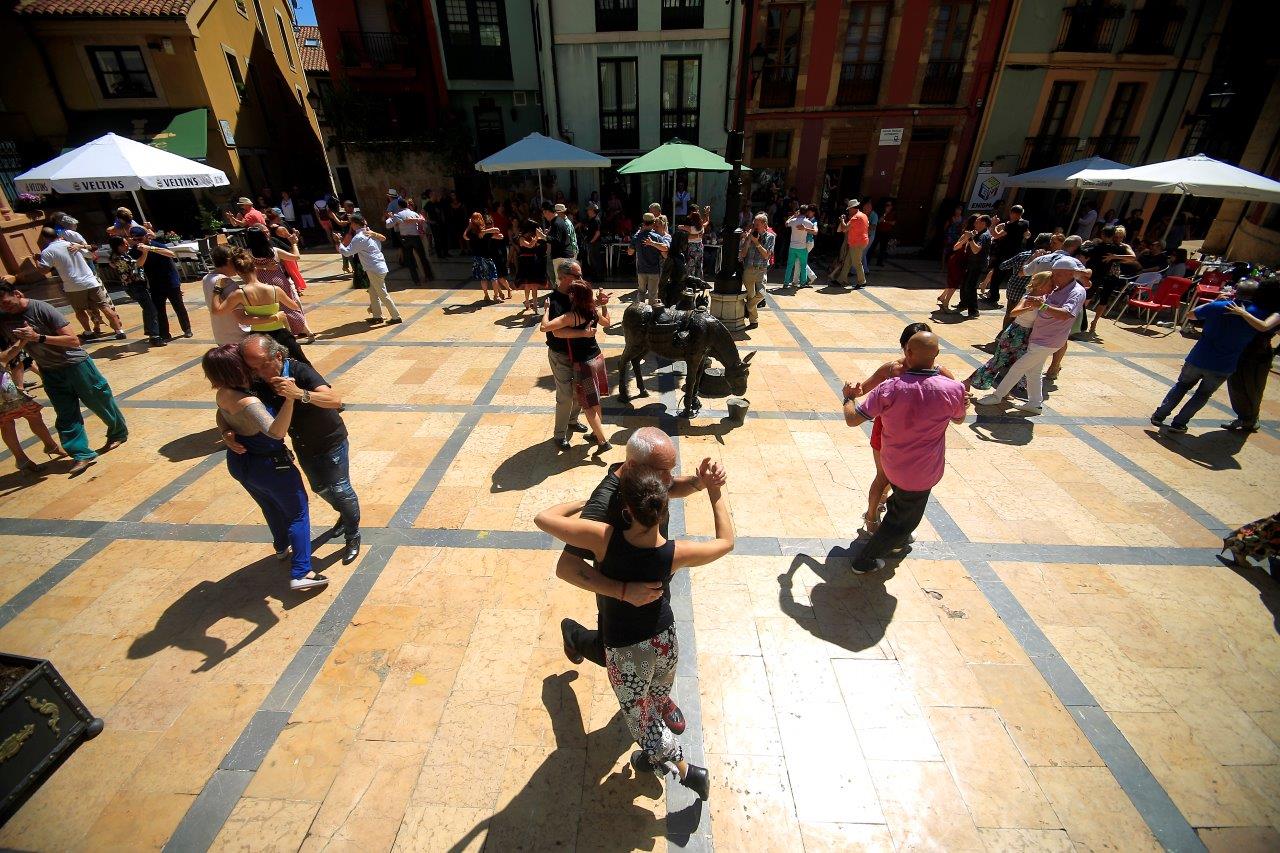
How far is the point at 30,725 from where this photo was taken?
2520 millimetres

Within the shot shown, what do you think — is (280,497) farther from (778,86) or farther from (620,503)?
(778,86)

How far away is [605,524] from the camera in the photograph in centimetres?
214

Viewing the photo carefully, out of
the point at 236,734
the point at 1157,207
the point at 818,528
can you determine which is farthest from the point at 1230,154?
the point at 236,734

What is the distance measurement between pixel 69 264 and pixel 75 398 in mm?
4303

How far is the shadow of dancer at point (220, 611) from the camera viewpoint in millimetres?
3428

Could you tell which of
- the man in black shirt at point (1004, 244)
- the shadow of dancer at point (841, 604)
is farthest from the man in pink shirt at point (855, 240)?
the shadow of dancer at point (841, 604)

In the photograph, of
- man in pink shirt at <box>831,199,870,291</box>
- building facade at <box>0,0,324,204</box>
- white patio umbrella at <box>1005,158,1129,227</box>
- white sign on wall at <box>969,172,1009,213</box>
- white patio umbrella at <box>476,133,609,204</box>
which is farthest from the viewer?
white sign on wall at <box>969,172,1009,213</box>

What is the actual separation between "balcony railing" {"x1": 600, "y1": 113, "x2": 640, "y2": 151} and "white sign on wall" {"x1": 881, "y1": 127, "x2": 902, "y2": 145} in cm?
750

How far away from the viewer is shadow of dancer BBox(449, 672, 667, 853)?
2465mm

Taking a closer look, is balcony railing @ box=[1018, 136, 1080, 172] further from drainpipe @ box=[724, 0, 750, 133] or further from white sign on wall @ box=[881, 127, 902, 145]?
drainpipe @ box=[724, 0, 750, 133]

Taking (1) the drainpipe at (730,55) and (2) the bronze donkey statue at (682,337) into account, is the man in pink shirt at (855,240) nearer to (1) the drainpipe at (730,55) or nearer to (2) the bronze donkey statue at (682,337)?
(1) the drainpipe at (730,55)

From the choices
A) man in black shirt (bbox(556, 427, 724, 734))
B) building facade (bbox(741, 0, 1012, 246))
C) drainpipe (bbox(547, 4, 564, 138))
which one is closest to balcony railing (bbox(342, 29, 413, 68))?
drainpipe (bbox(547, 4, 564, 138))

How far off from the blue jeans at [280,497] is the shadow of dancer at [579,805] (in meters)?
2.21

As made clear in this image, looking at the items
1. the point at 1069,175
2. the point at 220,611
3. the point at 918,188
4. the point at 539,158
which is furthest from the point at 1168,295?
the point at 220,611
